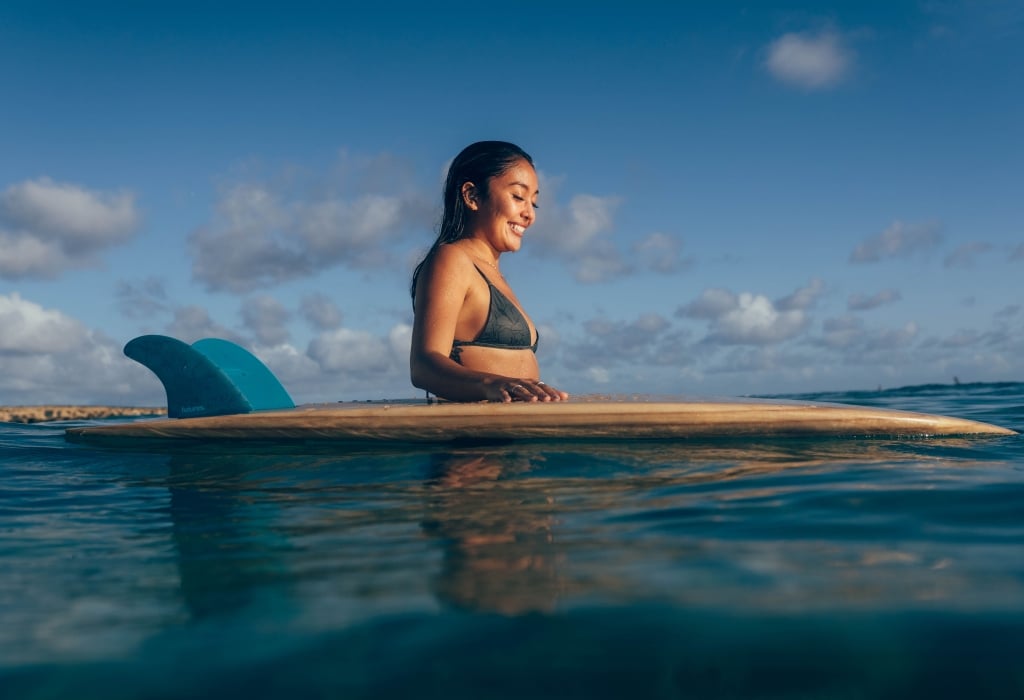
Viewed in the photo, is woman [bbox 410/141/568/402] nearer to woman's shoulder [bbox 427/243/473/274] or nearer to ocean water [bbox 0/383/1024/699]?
woman's shoulder [bbox 427/243/473/274]

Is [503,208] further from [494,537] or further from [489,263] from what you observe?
[494,537]

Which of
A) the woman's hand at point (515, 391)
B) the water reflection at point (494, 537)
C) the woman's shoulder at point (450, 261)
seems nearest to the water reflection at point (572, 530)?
the water reflection at point (494, 537)

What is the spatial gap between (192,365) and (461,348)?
Answer: 5.35 feet

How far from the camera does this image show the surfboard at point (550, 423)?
3.92m

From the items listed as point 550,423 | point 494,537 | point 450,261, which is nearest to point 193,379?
point 450,261

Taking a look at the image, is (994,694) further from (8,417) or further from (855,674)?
(8,417)

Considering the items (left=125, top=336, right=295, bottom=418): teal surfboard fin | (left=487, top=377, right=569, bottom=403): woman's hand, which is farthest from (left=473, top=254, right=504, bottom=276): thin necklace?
(left=125, top=336, right=295, bottom=418): teal surfboard fin

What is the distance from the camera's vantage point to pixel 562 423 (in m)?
3.91

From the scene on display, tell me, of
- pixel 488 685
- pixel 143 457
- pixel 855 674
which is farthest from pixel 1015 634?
pixel 143 457

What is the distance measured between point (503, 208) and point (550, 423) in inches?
60.7

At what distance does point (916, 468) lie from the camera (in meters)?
3.11

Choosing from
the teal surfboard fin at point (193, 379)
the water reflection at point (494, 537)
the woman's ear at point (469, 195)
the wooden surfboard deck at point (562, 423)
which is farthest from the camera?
the woman's ear at point (469, 195)

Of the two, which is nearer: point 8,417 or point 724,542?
point 724,542

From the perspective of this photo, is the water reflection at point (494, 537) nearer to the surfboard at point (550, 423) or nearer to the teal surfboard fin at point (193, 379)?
the surfboard at point (550, 423)
